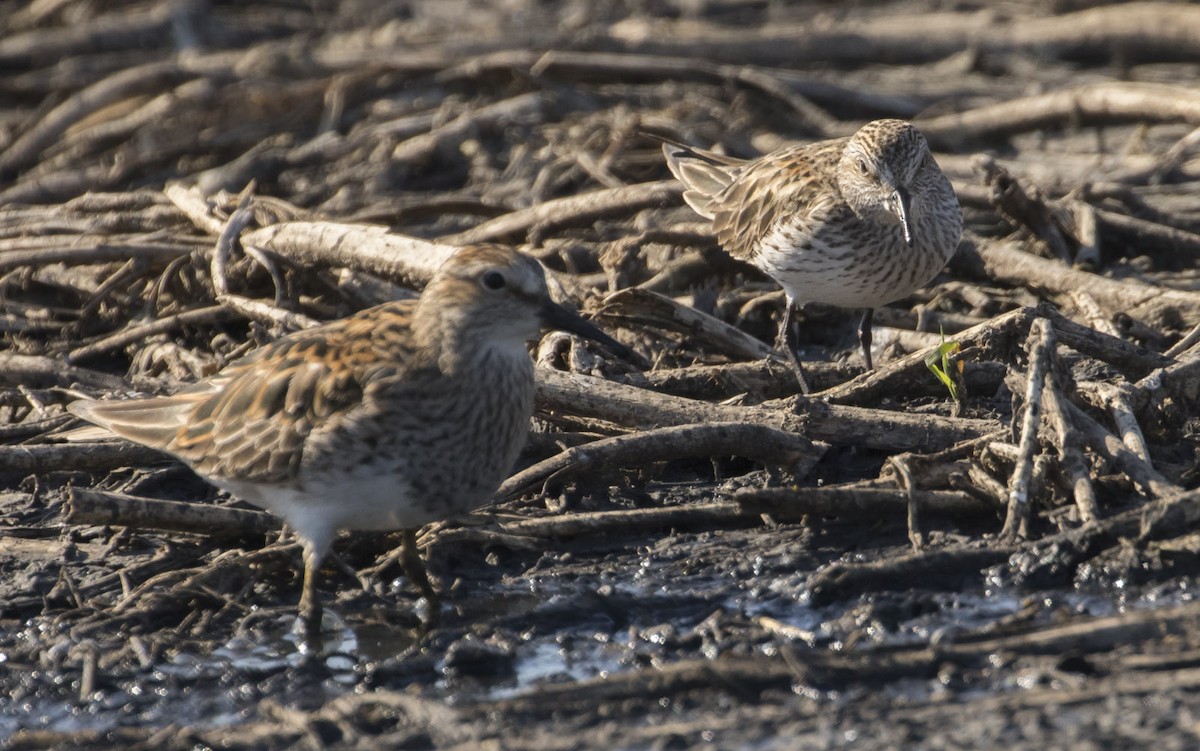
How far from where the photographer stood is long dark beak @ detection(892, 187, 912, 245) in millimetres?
7441

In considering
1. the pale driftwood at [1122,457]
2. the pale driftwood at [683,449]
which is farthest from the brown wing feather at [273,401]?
the pale driftwood at [1122,457]

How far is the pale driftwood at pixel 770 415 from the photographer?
6.72 m

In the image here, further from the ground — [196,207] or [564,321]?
[196,207]

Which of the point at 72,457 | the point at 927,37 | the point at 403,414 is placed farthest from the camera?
the point at 927,37

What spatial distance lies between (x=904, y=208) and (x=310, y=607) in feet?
11.7

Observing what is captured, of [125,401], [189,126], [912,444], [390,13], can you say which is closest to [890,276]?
[912,444]

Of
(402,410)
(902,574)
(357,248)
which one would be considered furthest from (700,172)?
(402,410)

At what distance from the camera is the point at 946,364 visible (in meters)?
6.71

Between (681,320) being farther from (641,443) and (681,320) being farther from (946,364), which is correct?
(946,364)

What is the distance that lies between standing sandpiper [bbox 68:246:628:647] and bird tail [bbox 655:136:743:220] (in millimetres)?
3333

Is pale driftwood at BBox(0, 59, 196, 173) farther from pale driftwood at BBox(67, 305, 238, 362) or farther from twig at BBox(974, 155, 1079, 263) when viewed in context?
twig at BBox(974, 155, 1079, 263)

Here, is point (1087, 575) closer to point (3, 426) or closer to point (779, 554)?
point (779, 554)

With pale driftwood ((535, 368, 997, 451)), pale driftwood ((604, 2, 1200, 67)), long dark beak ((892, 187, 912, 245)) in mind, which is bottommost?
pale driftwood ((535, 368, 997, 451))

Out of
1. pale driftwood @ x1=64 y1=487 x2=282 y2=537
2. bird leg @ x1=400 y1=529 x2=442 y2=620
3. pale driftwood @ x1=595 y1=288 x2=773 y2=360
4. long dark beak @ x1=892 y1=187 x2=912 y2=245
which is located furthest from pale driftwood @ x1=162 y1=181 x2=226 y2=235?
long dark beak @ x1=892 y1=187 x2=912 y2=245
